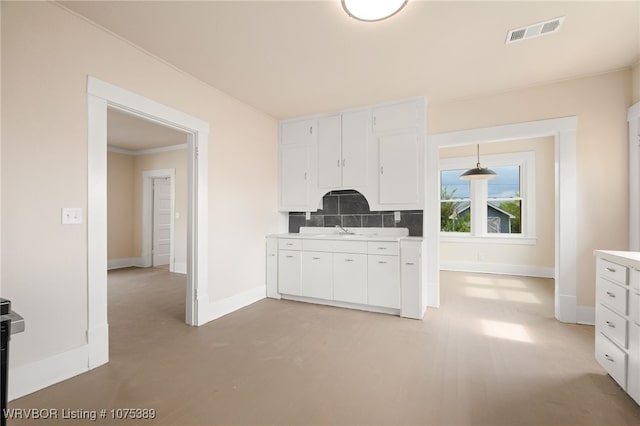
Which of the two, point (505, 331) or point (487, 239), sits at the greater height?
point (487, 239)

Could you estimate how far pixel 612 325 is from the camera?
2053mm

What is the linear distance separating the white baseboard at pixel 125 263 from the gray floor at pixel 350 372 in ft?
11.4

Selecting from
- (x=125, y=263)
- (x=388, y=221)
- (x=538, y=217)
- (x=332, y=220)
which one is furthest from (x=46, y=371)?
(x=538, y=217)

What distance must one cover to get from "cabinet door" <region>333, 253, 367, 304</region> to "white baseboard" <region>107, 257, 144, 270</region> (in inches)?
202

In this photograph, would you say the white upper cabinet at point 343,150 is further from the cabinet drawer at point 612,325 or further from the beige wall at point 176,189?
the beige wall at point 176,189

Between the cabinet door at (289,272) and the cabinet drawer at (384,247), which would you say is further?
the cabinet door at (289,272)

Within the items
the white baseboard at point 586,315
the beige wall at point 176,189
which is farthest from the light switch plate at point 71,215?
the white baseboard at point 586,315

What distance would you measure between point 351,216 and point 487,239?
349 centimetres

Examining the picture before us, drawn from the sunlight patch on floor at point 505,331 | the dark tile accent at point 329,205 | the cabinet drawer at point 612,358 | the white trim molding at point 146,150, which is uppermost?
the white trim molding at point 146,150

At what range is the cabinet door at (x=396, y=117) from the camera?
371 cm

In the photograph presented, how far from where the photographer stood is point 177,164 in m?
6.30

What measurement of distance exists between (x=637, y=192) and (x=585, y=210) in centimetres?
42

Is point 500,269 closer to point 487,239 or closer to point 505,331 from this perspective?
point 487,239

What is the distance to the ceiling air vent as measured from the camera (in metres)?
2.25
